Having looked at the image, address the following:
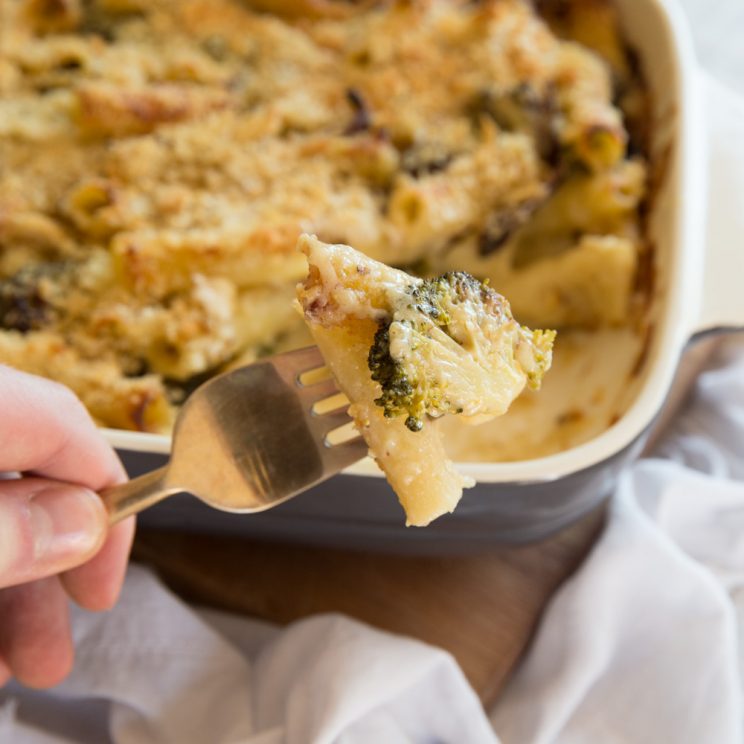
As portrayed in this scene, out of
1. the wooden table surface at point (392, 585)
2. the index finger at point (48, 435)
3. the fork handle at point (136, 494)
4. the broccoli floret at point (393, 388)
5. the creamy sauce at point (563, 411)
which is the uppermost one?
the broccoli floret at point (393, 388)

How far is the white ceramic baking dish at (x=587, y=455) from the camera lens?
118 centimetres

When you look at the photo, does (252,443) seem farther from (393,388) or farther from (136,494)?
(393,388)

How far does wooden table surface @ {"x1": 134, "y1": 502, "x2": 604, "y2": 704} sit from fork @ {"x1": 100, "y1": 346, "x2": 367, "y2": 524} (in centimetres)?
45

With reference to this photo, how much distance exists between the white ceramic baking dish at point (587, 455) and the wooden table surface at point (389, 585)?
0.09 metres

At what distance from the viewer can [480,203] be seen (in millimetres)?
1553

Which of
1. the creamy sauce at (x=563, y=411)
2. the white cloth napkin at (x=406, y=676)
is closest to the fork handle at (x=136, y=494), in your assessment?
the white cloth napkin at (x=406, y=676)

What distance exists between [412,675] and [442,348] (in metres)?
0.60

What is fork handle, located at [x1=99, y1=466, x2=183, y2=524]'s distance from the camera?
3.31 feet

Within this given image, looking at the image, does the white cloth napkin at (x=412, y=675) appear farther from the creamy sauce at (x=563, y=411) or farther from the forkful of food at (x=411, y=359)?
the forkful of food at (x=411, y=359)

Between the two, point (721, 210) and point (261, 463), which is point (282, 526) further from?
point (721, 210)

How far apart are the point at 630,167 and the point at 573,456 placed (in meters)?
0.61

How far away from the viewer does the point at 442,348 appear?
827 mm

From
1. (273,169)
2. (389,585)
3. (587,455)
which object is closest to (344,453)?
(587,455)

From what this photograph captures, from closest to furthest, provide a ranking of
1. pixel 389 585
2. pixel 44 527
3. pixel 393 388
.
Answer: pixel 393 388 → pixel 44 527 → pixel 389 585
